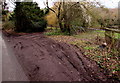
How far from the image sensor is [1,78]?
2.86 metres

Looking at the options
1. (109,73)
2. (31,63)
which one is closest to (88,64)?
(109,73)

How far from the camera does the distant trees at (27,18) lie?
11.8 metres

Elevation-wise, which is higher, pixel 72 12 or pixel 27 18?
pixel 72 12

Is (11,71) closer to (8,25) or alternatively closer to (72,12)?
(72,12)

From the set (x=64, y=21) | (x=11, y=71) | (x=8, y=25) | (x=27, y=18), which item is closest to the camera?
(x=11, y=71)

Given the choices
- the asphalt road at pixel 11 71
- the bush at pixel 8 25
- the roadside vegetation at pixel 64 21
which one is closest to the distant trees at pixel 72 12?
the roadside vegetation at pixel 64 21

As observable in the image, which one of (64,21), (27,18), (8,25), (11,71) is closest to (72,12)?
(64,21)

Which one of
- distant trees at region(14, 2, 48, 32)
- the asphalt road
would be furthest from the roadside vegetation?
the asphalt road

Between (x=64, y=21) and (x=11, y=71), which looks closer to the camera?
(x=11, y=71)

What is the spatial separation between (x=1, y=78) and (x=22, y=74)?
0.54 meters

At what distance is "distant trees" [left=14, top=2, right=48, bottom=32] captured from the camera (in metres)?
11.8

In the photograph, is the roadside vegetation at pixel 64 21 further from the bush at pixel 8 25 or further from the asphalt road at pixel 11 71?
the asphalt road at pixel 11 71

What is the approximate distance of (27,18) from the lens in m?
A: 12.0

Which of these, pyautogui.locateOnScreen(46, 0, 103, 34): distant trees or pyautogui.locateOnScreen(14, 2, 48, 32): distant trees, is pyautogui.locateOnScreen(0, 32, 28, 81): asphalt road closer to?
pyautogui.locateOnScreen(46, 0, 103, 34): distant trees
